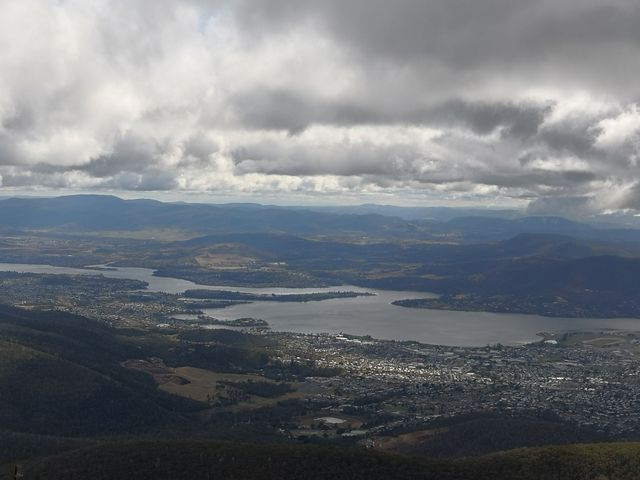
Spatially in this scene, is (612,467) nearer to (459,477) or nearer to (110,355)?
(459,477)

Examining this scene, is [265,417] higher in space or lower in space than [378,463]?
lower

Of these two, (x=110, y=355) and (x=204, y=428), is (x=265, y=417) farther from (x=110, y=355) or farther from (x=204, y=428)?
(x=110, y=355)

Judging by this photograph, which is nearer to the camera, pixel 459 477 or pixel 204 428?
pixel 459 477

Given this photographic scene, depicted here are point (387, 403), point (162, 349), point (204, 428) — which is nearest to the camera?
point (204, 428)

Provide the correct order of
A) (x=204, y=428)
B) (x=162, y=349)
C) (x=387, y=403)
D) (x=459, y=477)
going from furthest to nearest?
(x=162, y=349) → (x=387, y=403) → (x=204, y=428) → (x=459, y=477)

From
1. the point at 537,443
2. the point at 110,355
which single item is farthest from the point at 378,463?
the point at 110,355

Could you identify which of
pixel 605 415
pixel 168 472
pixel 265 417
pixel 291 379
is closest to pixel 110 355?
pixel 291 379
